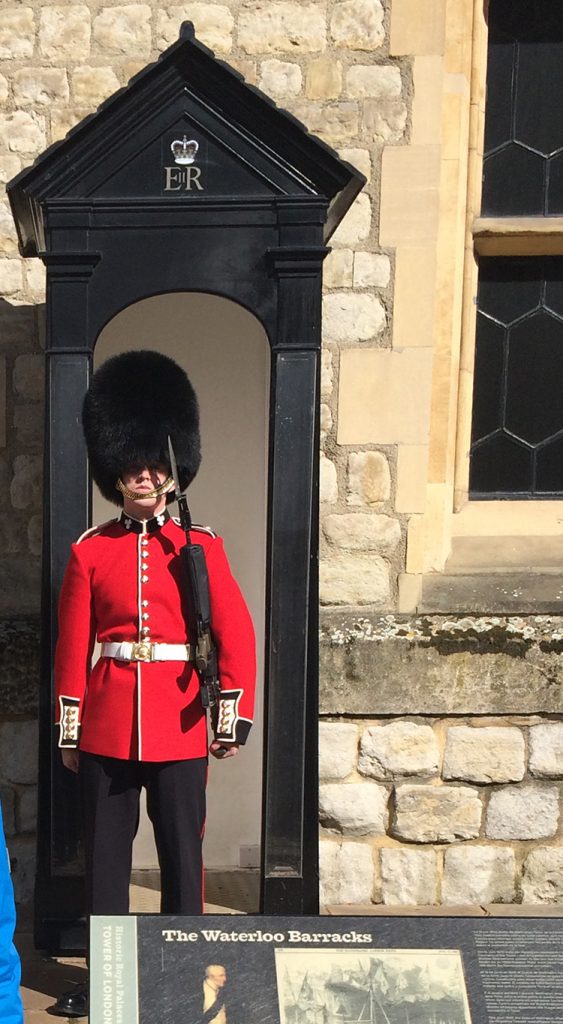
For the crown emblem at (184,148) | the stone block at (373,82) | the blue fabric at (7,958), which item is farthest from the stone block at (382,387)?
the blue fabric at (7,958)

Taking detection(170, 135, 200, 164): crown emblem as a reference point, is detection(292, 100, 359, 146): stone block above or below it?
above

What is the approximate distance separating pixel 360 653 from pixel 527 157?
1689mm

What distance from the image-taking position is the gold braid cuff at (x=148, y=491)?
3.13 m

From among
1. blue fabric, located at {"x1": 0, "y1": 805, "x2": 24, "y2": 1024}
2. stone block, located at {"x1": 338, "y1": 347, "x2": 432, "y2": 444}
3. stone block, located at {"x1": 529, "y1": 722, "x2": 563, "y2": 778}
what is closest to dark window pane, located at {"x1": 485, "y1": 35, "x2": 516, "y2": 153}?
stone block, located at {"x1": 338, "y1": 347, "x2": 432, "y2": 444}

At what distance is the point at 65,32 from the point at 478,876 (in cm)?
295

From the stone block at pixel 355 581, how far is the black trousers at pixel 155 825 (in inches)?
47.1

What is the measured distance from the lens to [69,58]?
4242 millimetres

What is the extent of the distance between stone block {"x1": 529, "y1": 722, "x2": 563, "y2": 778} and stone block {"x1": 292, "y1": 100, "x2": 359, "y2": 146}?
166cm

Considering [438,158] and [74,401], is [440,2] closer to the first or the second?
[438,158]

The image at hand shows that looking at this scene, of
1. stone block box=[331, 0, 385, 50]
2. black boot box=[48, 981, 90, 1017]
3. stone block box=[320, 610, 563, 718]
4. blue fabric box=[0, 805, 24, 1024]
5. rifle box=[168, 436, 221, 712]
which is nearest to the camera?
blue fabric box=[0, 805, 24, 1024]

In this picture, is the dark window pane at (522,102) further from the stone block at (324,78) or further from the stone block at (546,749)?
the stone block at (546,749)

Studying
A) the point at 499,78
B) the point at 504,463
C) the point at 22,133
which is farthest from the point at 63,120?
the point at 504,463

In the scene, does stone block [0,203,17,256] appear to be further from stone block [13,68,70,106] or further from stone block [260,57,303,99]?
stone block [260,57,303,99]

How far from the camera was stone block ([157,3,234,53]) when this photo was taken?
4.22 meters
